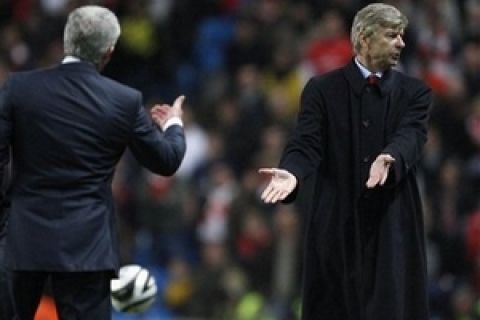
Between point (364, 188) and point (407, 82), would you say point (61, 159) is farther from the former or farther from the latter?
point (407, 82)

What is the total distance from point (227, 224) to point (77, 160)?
663cm

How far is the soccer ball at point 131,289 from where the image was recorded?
8.21m

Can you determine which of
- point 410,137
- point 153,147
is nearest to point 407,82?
point 410,137

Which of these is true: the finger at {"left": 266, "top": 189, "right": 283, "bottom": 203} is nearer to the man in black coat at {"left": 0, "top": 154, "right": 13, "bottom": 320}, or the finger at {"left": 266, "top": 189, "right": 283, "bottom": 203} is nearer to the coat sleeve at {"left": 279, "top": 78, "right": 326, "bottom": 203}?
the coat sleeve at {"left": 279, "top": 78, "right": 326, "bottom": 203}

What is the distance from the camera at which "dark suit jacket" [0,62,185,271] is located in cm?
714

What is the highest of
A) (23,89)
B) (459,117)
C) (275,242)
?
(23,89)

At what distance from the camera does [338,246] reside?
7.70 metres

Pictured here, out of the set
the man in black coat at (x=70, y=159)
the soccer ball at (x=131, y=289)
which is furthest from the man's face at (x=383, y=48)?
the soccer ball at (x=131, y=289)

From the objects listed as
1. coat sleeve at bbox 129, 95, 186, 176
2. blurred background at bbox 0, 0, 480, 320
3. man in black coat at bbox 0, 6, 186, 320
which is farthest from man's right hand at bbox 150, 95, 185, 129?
blurred background at bbox 0, 0, 480, 320

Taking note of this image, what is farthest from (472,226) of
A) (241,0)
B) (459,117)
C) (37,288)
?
(37,288)

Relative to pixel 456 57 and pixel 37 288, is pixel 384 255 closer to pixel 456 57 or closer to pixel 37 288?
pixel 37 288

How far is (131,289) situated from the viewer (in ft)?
27.0

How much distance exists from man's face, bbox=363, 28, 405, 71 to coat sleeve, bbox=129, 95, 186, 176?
3.11ft

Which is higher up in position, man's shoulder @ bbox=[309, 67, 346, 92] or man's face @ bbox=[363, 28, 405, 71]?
man's face @ bbox=[363, 28, 405, 71]
